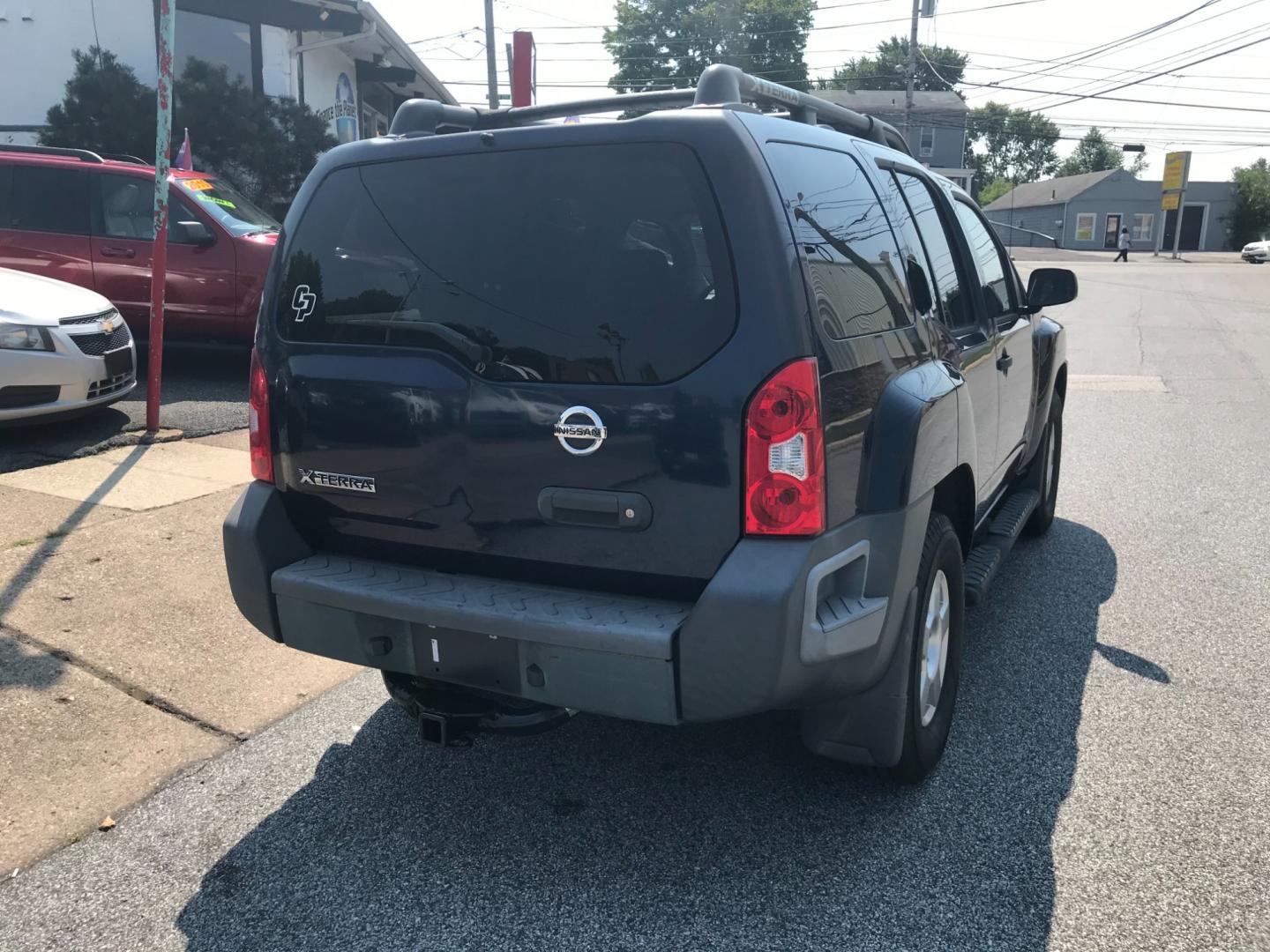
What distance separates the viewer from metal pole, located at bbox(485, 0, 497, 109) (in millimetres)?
24984

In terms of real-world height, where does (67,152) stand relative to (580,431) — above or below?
above

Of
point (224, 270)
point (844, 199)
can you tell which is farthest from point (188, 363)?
point (844, 199)

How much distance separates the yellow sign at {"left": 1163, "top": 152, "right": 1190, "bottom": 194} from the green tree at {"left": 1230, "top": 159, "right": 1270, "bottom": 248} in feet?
40.4

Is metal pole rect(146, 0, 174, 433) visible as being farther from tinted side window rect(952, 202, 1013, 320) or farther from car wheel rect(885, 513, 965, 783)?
car wheel rect(885, 513, 965, 783)

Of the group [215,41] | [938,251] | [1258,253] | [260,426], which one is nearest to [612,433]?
[260,426]

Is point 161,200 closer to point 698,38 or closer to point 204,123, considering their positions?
point 204,123

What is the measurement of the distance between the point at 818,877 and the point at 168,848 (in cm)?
183

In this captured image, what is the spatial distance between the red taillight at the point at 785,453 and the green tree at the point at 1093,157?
12281cm

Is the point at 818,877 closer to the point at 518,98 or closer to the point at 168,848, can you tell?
the point at 168,848

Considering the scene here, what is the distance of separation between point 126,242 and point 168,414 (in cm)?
224

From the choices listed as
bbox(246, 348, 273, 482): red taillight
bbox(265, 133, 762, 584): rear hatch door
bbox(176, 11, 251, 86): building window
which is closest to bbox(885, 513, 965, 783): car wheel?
bbox(265, 133, 762, 584): rear hatch door

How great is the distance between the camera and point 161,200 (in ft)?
23.1

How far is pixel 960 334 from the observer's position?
389 centimetres

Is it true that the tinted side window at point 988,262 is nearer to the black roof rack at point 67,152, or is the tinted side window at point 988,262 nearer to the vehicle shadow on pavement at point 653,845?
the vehicle shadow on pavement at point 653,845
